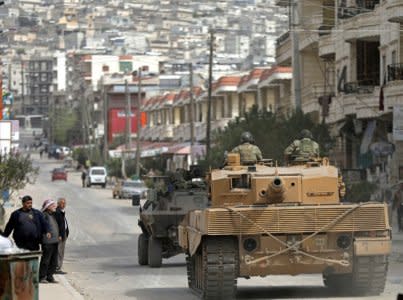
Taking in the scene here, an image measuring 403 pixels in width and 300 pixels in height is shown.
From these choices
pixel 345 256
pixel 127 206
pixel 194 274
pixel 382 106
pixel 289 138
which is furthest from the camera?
pixel 127 206

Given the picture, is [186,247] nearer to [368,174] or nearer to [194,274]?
[194,274]

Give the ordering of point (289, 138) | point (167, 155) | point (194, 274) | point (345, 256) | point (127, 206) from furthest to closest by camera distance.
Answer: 1. point (167, 155)
2. point (127, 206)
3. point (289, 138)
4. point (194, 274)
5. point (345, 256)

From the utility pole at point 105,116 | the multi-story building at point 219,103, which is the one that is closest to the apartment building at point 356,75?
the multi-story building at point 219,103

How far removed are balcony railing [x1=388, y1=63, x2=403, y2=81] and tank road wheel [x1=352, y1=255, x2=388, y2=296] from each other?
27.4m

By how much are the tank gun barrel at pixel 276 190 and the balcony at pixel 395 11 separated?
24.0 metres

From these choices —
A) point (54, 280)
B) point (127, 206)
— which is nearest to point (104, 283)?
point (54, 280)

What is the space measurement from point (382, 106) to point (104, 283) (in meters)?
23.8

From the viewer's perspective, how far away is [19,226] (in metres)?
24.9

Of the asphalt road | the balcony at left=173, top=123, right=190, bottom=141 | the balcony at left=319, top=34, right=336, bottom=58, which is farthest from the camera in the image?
the balcony at left=173, top=123, right=190, bottom=141

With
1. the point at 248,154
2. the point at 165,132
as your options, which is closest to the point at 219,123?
the point at 165,132

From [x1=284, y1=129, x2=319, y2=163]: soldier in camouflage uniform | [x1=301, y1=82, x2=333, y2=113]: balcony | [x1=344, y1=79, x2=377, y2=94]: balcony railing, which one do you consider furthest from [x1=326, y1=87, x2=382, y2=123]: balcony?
[x1=284, y1=129, x2=319, y2=163]: soldier in camouflage uniform

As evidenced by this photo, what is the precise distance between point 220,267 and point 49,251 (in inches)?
178

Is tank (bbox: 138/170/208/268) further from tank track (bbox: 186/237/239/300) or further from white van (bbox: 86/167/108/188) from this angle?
white van (bbox: 86/167/108/188)

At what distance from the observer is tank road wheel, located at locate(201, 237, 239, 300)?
74.0 ft
